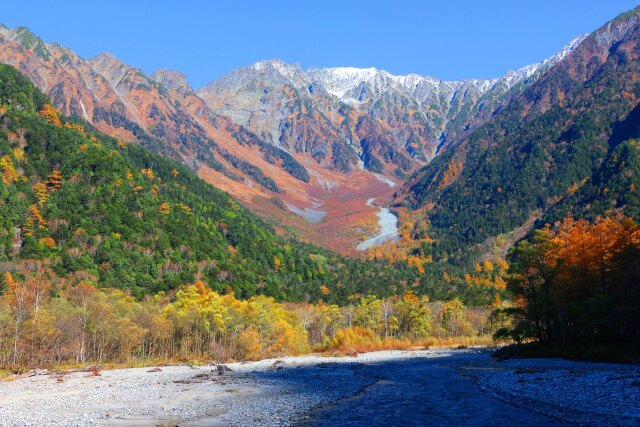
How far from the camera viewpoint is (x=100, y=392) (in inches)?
1674

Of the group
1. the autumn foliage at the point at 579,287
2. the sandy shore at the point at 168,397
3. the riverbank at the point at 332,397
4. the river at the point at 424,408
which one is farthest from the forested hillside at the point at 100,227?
the river at the point at 424,408

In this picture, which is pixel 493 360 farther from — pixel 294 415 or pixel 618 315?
pixel 294 415

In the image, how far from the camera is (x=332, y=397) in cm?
3956

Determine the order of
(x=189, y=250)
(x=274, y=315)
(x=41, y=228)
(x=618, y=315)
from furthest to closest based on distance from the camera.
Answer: (x=189, y=250)
(x=41, y=228)
(x=274, y=315)
(x=618, y=315)

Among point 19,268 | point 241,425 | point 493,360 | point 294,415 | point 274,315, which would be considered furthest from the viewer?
point 19,268

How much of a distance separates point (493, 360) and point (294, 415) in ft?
148

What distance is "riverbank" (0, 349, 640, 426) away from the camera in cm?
2955

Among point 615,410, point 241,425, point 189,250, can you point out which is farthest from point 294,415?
point 189,250

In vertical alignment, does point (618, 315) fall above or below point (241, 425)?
above

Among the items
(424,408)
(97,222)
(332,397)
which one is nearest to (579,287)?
(424,408)

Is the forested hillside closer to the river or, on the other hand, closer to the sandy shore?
the sandy shore

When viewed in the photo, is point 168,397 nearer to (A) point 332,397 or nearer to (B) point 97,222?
(A) point 332,397

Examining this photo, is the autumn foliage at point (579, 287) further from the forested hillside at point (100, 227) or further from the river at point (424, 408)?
the forested hillside at point (100, 227)

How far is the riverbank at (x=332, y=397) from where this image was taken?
29547 mm
